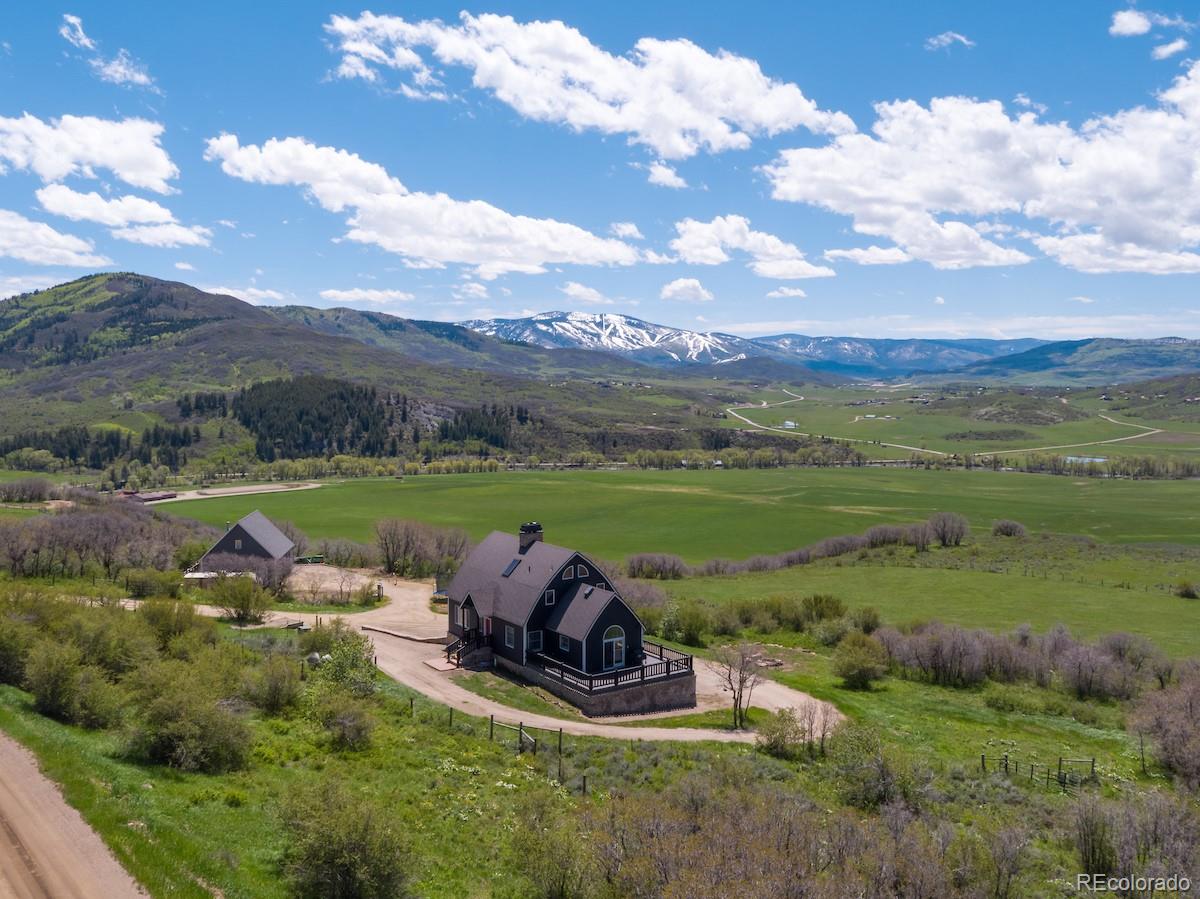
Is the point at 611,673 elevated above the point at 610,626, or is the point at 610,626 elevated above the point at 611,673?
the point at 610,626

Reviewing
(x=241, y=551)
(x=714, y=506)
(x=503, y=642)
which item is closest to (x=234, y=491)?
(x=241, y=551)

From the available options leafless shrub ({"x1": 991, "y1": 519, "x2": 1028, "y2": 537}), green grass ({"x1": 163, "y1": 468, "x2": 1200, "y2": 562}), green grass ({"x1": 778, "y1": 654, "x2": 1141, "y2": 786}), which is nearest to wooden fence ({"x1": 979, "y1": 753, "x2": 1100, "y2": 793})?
green grass ({"x1": 778, "y1": 654, "x2": 1141, "y2": 786})

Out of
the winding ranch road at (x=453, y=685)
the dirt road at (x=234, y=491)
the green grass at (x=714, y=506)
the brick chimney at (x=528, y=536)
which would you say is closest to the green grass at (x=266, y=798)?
the winding ranch road at (x=453, y=685)

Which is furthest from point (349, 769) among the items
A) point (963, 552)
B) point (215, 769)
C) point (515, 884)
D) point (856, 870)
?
point (963, 552)

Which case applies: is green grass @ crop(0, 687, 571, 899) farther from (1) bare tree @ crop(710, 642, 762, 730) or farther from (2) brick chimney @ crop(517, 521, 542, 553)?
(2) brick chimney @ crop(517, 521, 542, 553)

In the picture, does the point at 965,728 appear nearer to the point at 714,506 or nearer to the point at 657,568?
the point at 657,568
